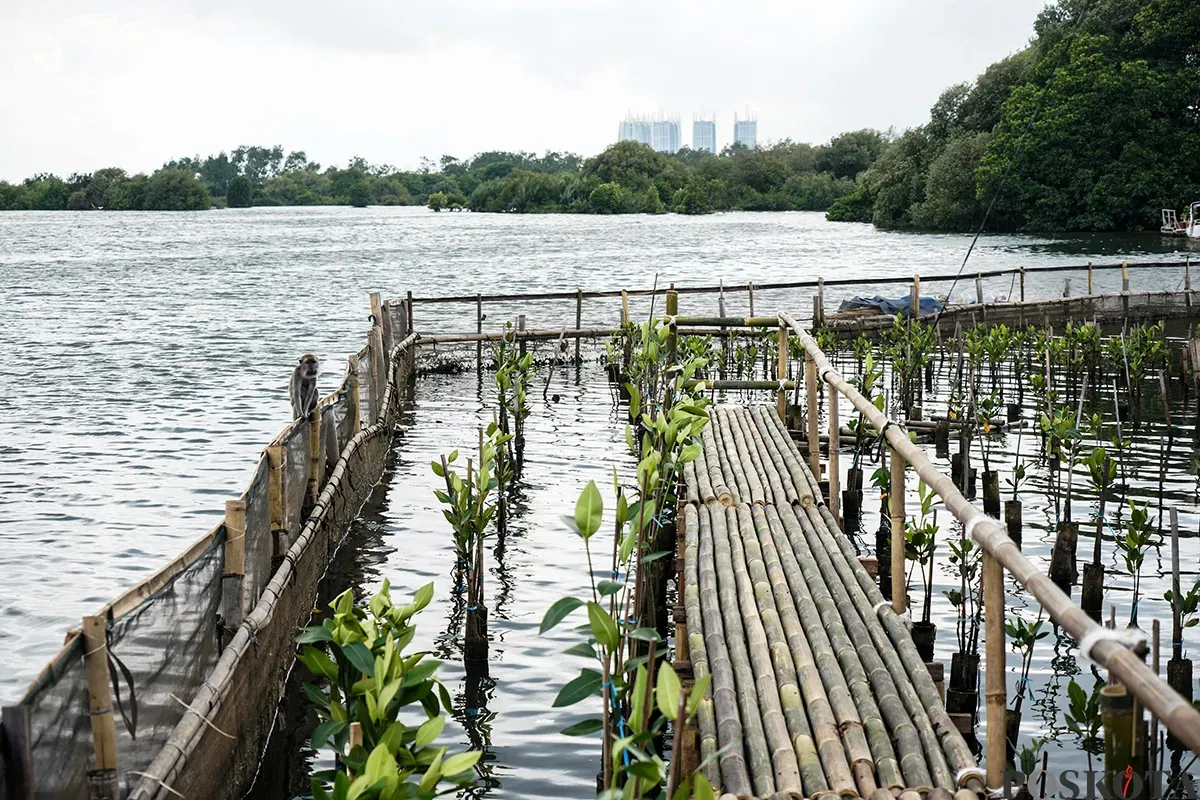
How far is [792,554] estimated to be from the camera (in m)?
6.34

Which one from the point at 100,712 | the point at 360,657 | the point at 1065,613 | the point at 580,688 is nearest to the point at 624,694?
the point at 580,688

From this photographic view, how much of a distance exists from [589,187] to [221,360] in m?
88.6

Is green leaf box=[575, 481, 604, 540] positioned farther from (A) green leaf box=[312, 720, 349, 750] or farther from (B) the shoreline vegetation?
(B) the shoreline vegetation

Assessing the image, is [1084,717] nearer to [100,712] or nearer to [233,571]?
[233,571]

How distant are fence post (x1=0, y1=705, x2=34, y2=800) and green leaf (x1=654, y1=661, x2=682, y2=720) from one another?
1750 mm

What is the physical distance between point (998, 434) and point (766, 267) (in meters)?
36.5

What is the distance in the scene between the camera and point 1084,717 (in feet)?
18.2

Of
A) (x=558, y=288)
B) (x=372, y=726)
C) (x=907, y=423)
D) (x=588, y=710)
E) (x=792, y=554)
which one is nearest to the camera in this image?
(x=372, y=726)

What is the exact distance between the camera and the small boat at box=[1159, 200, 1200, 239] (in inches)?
1729

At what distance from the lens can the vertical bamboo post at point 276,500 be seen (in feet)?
22.9

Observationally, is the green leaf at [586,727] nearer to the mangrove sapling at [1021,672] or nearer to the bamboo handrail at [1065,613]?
the bamboo handrail at [1065,613]

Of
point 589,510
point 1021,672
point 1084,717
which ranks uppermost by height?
point 589,510

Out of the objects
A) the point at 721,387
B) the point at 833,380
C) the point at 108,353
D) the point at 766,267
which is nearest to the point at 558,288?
the point at 766,267

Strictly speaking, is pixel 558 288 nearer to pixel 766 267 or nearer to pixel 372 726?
pixel 766 267
